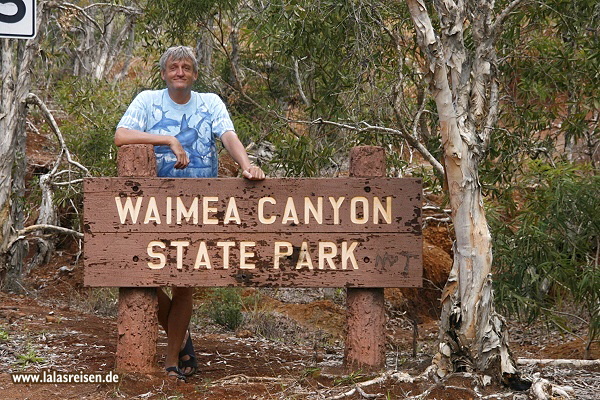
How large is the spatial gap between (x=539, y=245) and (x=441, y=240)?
16.8 feet

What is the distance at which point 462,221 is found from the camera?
17.0 feet

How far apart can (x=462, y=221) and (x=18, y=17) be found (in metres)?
2.63

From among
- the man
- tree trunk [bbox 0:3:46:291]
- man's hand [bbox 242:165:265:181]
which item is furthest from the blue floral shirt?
tree trunk [bbox 0:3:46:291]

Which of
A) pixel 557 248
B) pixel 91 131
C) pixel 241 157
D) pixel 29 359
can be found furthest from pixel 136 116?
pixel 91 131

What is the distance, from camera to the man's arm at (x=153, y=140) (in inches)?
200

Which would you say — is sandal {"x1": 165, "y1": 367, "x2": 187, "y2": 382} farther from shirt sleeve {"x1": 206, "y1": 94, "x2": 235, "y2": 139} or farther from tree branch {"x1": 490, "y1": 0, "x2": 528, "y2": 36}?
Result: tree branch {"x1": 490, "y1": 0, "x2": 528, "y2": 36}

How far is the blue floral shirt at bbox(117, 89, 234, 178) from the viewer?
5.24m

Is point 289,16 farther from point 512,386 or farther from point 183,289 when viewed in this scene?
point 512,386

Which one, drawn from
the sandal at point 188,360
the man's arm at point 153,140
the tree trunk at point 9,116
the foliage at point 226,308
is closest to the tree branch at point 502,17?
the man's arm at point 153,140

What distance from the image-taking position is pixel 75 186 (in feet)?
31.7

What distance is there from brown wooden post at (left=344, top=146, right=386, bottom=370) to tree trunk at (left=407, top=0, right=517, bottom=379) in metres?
0.36

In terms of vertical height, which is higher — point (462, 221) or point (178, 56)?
point (178, 56)

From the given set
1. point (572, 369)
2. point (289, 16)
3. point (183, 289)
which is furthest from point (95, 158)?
point (572, 369)

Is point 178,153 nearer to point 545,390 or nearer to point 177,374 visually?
point 177,374
